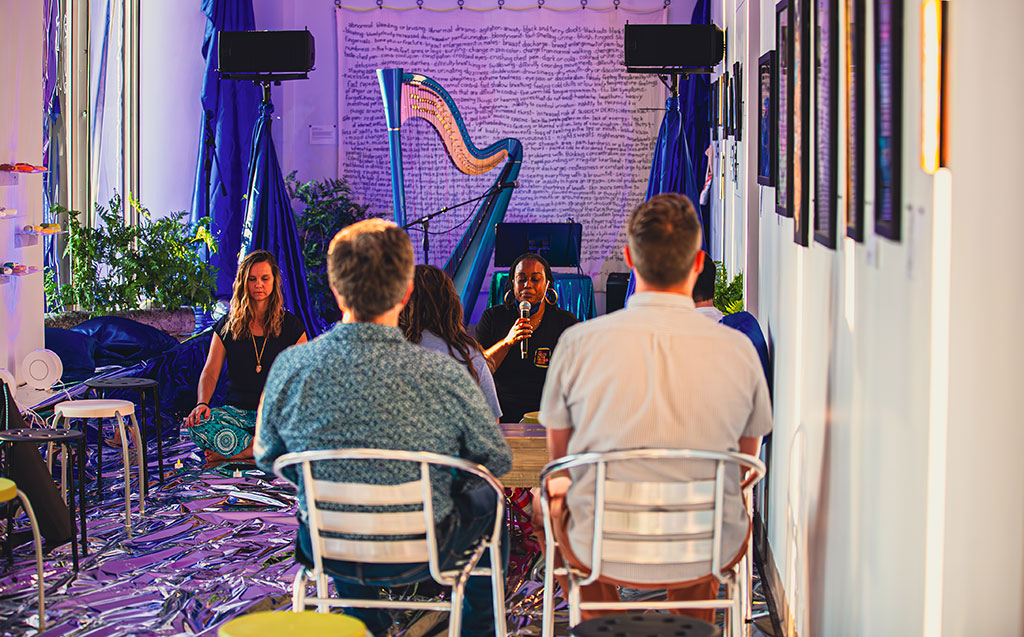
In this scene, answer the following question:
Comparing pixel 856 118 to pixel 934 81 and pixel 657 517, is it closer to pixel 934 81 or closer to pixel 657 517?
pixel 934 81

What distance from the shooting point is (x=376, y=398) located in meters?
2.16

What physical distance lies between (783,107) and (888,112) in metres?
1.64

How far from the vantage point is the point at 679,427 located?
2.14 meters

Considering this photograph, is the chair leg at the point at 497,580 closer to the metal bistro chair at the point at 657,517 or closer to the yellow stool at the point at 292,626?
the metal bistro chair at the point at 657,517

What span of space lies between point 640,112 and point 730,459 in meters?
7.07

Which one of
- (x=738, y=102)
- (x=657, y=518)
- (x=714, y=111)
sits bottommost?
(x=657, y=518)

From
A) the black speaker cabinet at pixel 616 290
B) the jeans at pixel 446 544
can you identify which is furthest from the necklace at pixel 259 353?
the black speaker cabinet at pixel 616 290

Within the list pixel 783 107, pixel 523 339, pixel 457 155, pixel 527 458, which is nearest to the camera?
pixel 527 458

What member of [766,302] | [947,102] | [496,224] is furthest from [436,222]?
[947,102]

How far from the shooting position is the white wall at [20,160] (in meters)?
4.81

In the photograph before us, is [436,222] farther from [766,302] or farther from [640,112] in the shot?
[766,302]

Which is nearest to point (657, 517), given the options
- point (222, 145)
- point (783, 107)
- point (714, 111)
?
point (783, 107)

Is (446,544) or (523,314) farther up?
(523,314)

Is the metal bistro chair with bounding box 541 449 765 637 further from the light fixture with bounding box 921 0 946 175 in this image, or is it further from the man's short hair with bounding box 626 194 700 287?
the light fixture with bounding box 921 0 946 175
